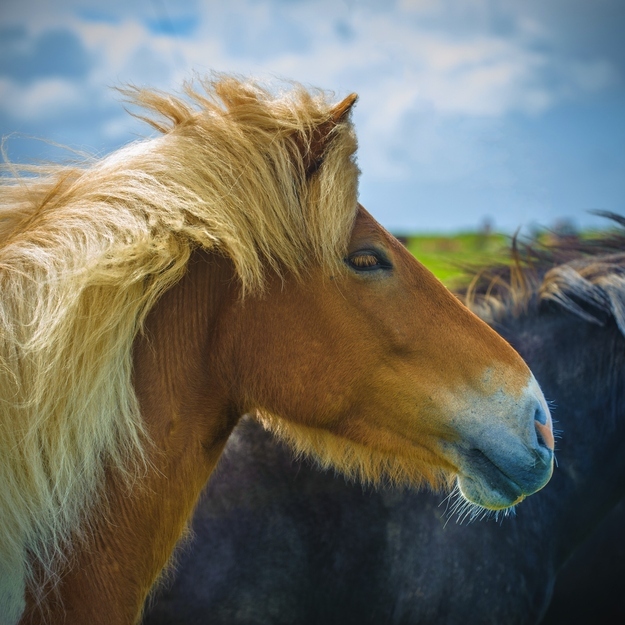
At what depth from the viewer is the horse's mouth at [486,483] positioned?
7.49ft

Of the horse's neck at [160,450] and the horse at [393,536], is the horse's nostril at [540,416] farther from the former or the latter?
the horse's neck at [160,450]

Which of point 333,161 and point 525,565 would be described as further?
point 525,565

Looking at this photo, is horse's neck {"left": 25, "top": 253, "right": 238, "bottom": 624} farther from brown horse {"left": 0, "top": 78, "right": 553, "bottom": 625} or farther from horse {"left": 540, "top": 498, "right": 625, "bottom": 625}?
horse {"left": 540, "top": 498, "right": 625, "bottom": 625}

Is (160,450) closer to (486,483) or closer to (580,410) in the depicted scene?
(486,483)

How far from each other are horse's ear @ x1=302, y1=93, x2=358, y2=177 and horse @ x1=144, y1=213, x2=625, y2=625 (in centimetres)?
165

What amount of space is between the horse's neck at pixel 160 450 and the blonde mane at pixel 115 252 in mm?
70

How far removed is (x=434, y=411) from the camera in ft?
7.34

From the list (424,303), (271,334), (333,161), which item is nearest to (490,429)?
(424,303)

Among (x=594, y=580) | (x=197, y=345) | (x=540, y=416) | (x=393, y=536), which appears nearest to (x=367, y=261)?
(x=197, y=345)

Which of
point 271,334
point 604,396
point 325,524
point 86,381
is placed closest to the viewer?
point 86,381

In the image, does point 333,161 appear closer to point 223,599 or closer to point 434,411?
point 434,411

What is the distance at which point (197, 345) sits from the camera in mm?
2176

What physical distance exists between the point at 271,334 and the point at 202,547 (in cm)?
142

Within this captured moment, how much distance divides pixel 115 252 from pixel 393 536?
217 cm
